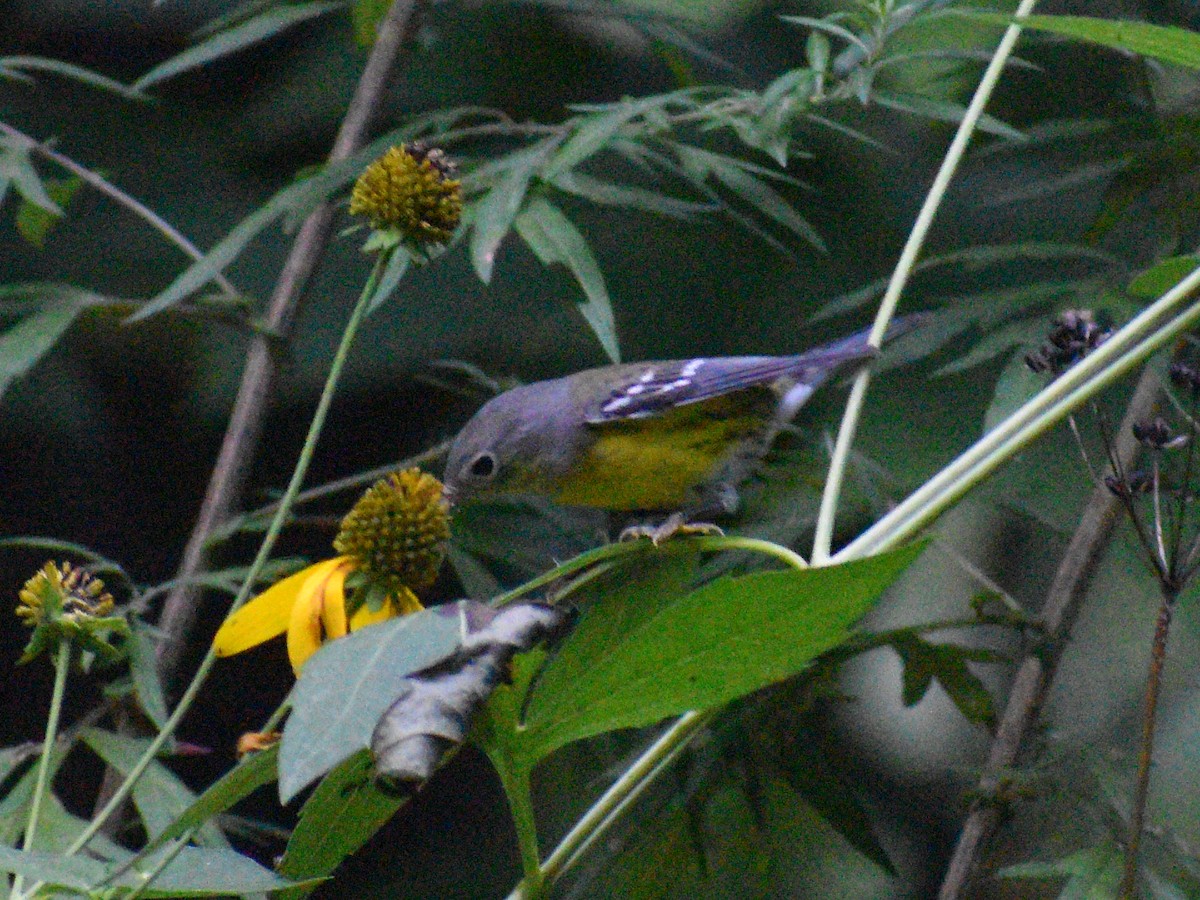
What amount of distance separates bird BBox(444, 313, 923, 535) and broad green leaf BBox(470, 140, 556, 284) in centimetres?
19

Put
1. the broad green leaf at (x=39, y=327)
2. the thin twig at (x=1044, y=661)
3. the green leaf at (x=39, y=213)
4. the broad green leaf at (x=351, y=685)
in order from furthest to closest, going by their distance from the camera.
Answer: the green leaf at (x=39, y=213) < the broad green leaf at (x=39, y=327) < the thin twig at (x=1044, y=661) < the broad green leaf at (x=351, y=685)

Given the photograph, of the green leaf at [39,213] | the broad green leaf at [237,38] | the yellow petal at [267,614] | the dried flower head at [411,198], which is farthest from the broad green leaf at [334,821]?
the green leaf at [39,213]

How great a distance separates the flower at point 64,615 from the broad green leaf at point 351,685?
19 cm

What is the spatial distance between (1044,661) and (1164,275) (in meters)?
0.40

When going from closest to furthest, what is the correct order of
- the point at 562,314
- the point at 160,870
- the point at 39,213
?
the point at 160,870 < the point at 39,213 < the point at 562,314

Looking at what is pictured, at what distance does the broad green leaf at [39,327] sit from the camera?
1.28 m

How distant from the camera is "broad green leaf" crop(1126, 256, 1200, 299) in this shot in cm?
87

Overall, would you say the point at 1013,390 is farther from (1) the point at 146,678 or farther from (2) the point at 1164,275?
(1) the point at 146,678

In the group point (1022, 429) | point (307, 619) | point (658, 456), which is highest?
point (1022, 429)

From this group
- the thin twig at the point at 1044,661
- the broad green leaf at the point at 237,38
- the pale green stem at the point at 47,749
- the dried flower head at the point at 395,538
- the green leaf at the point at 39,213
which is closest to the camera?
the pale green stem at the point at 47,749

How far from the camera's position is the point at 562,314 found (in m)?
1.79

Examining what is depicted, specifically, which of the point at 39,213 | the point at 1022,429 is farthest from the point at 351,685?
the point at 39,213

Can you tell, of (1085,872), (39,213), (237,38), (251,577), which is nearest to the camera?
(251,577)

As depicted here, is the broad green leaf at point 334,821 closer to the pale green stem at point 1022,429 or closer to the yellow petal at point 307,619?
the yellow petal at point 307,619
